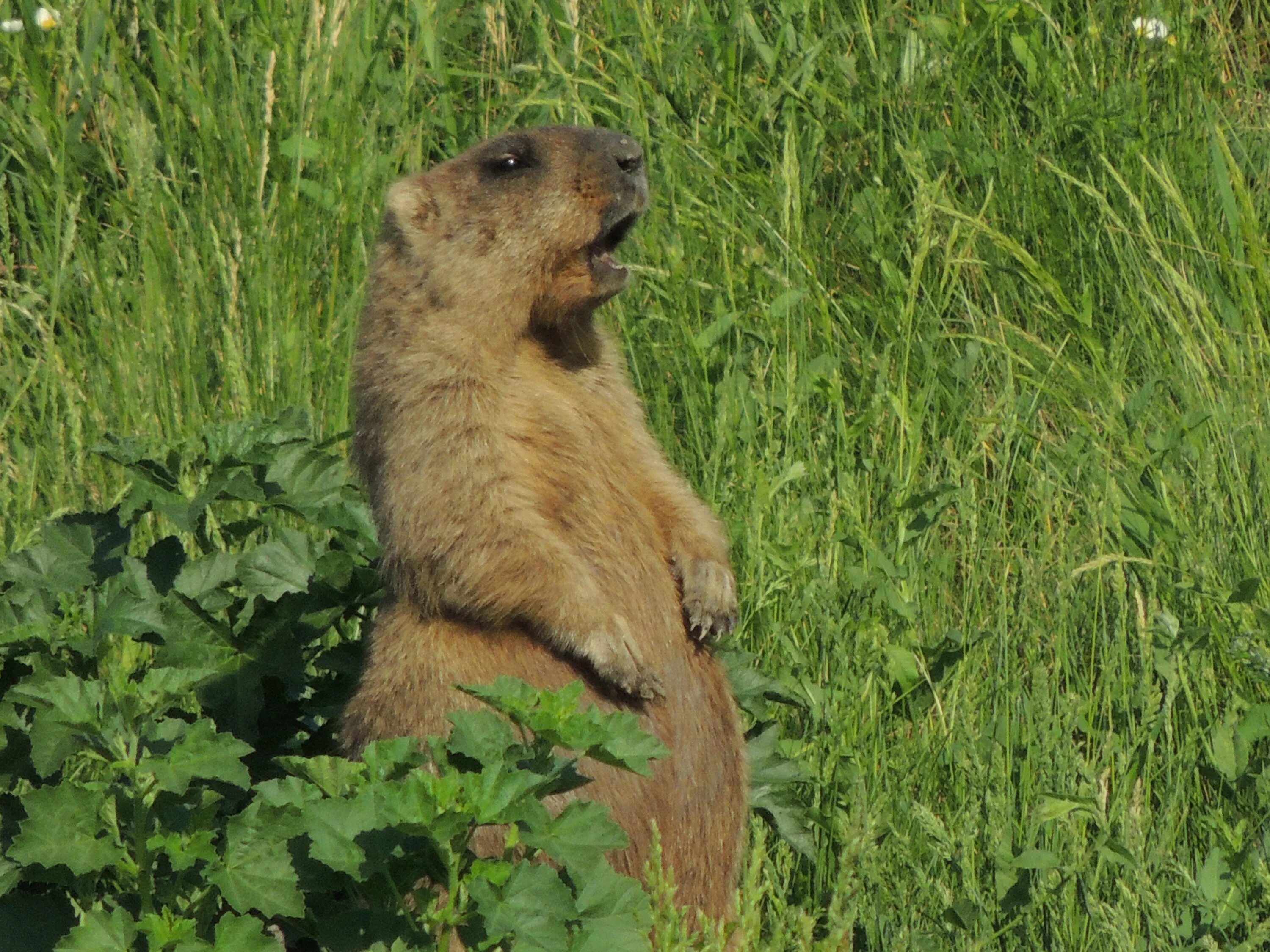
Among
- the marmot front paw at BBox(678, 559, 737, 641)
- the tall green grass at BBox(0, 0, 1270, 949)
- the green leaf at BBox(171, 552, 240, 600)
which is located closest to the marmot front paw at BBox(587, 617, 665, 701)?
the marmot front paw at BBox(678, 559, 737, 641)

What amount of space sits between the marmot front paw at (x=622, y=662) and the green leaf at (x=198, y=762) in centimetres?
95

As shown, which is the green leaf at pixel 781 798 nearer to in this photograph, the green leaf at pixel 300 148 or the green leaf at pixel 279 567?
the green leaf at pixel 279 567

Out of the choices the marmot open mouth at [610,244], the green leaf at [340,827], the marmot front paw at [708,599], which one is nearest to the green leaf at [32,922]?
the green leaf at [340,827]

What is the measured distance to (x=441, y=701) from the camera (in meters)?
3.35

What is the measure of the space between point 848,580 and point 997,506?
0.56 m

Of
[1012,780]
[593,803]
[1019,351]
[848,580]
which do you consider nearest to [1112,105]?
[1019,351]

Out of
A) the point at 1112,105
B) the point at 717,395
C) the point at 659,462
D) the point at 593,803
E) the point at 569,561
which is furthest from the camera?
the point at 1112,105

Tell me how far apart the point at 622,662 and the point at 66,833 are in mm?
1233

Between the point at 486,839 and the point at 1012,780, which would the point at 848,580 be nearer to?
the point at 1012,780

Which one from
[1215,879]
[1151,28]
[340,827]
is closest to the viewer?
[340,827]

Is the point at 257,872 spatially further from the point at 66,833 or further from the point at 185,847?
the point at 66,833

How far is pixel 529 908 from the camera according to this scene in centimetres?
243

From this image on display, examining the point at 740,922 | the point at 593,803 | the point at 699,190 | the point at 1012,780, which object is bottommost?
the point at 1012,780

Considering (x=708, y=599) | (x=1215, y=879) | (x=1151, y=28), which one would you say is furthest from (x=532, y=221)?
(x=1151, y=28)
